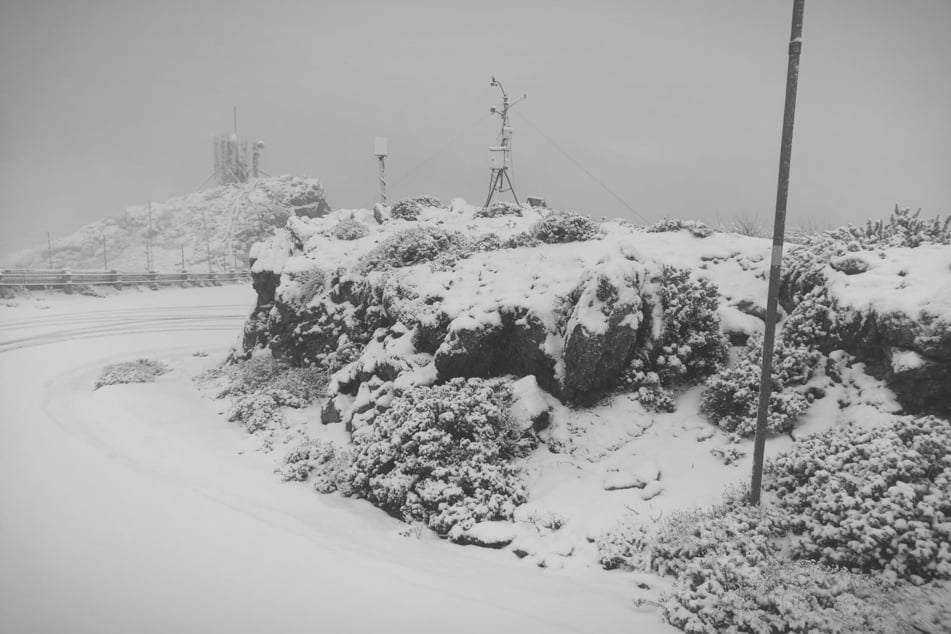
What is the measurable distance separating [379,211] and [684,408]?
14388 millimetres

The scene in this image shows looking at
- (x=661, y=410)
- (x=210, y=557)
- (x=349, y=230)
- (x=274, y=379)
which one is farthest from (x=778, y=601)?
(x=349, y=230)

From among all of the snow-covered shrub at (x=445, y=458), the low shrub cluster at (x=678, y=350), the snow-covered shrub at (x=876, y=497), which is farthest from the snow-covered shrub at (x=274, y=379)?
the snow-covered shrub at (x=876, y=497)

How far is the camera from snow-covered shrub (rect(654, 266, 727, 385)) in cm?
906

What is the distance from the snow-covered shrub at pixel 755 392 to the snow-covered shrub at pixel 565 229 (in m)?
5.34

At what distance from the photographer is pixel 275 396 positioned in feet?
40.6

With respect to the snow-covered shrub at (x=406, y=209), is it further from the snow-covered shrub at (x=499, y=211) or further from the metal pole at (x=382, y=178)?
the snow-covered shrub at (x=499, y=211)

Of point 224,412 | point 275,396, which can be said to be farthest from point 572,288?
point 224,412

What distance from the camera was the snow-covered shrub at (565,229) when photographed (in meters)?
12.1

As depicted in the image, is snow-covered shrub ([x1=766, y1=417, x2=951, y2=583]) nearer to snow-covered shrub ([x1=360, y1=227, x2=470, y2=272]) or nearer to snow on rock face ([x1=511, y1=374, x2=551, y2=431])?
snow on rock face ([x1=511, y1=374, x2=551, y2=431])

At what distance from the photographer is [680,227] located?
→ 12.6 m

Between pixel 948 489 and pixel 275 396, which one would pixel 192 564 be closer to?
pixel 275 396

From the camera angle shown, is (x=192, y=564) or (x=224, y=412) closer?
(x=192, y=564)

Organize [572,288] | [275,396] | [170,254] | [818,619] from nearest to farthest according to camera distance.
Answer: [818,619] < [572,288] < [275,396] < [170,254]

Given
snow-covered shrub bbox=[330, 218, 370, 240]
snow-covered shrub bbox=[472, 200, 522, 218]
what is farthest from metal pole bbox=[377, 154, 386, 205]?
snow-covered shrub bbox=[472, 200, 522, 218]
